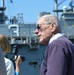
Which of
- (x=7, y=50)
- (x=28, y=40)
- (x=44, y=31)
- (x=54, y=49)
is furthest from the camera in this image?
(x=28, y=40)

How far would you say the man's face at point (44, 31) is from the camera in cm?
311

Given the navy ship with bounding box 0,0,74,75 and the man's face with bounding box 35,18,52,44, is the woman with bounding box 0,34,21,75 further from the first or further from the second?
the navy ship with bounding box 0,0,74,75

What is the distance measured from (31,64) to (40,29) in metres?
36.5

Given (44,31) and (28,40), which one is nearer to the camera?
(44,31)

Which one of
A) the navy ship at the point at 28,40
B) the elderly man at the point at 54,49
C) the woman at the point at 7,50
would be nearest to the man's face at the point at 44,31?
the elderly man at the point at 54,49

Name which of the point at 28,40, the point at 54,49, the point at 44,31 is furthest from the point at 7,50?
the point at 28,40

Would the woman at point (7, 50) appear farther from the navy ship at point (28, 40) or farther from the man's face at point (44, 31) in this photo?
the navy ship at point (28, 40)

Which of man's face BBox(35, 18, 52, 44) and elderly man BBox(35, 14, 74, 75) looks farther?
man's face BBox(35, 18, 52, 44)

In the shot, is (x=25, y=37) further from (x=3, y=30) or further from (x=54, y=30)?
(x=54, y=30)

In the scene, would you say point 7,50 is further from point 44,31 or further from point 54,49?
point 54,49

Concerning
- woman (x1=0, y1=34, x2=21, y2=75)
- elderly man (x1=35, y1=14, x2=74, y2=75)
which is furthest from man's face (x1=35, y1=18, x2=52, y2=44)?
woman (x1=0, y1=34, x2=21, y2=75)

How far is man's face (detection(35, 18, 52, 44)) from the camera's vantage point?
10.2 ft

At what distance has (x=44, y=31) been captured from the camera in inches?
124

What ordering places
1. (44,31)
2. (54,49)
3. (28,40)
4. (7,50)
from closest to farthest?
(54,49) → (44,31) → (7,50) → (28,40)
